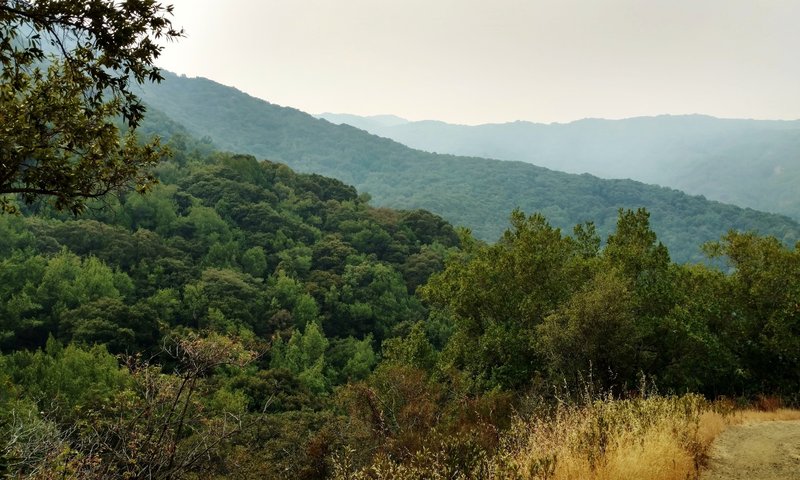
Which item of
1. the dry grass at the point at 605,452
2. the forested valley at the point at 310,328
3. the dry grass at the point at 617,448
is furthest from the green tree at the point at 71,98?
the dry grass at the point at 617,448

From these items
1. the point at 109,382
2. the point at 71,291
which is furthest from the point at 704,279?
the point at 71,291

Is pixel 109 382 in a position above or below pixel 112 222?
below

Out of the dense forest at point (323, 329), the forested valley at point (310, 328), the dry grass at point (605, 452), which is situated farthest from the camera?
the dense forest at point (323, 329)

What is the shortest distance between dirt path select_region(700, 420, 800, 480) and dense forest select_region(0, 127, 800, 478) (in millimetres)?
2545

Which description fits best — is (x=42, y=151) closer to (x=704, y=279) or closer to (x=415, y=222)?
(x=704, y=279)

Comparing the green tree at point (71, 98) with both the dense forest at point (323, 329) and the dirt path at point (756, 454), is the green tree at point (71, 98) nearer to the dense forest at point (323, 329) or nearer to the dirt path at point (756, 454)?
the dense forest at point (323, 329)

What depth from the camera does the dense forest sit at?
9.15 m

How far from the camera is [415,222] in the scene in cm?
8856

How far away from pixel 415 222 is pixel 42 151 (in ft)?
273

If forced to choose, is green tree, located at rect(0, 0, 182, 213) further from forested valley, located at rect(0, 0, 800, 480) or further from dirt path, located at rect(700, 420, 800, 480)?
dirt path, located at rect(700, 420, 800, 480)

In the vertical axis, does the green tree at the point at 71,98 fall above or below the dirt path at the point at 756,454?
above

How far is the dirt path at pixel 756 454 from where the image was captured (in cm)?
615

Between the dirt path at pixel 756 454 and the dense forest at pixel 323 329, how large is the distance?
254cm

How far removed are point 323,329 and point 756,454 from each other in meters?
55.8
